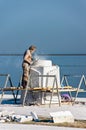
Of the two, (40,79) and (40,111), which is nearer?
(40,111)

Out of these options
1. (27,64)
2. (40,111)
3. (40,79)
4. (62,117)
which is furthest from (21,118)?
(27,64)

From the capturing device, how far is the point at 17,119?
1196 centimetres

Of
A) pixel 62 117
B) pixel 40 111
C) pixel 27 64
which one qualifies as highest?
pixel 27 64

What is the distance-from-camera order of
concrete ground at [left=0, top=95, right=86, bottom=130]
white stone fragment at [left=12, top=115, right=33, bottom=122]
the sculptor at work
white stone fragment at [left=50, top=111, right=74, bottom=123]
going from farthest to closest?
the sculptor at work, white stone fragment at [left=12, top=115, right=33, bottom=122], white stone fragment at [left=50, top=111, right=74, bottom=123], concrete ground at [left=0, top=95, right=86, bottom=130]

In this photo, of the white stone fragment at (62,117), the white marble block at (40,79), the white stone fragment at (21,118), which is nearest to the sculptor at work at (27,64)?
the white marble block at (40,79)

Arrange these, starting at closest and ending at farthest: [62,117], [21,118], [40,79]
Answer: [62,117] → [21,118] → [40,79]

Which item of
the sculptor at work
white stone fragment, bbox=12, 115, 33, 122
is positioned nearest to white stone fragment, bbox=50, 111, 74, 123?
white stone fragment, bbox=12, 115, 33, 122

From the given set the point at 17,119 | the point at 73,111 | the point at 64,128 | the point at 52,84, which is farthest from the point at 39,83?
the point at 64,128

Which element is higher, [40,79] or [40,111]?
[40,79]

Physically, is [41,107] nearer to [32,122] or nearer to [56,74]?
[56,74]

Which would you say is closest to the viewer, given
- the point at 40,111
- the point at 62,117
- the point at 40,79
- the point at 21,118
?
the point at 62,117

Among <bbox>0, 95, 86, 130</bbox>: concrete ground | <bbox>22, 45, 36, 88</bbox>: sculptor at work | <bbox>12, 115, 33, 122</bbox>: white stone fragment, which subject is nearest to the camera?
<bbox>0, 95, 86, 130</bbox>: concrete ground

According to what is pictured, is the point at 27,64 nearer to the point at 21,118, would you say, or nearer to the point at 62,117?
the point at 21,118

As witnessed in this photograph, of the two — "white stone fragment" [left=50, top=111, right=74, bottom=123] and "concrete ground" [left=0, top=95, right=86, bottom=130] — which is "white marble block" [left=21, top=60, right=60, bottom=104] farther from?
"white stone fragment" [left=50, top=111, right=74, bottom=123]
